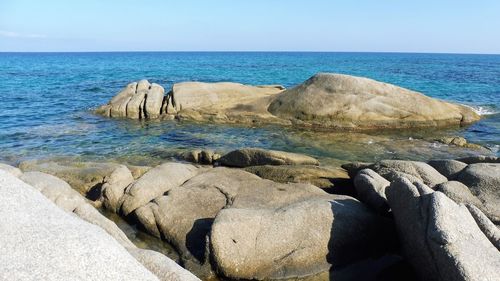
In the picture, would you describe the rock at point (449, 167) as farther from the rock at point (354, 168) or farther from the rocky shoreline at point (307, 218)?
the rock at point (354, 168)

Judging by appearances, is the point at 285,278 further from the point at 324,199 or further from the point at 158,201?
the point at 158,201

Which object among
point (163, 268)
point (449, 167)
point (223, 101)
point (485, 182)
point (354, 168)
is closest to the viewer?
point (163, 268)

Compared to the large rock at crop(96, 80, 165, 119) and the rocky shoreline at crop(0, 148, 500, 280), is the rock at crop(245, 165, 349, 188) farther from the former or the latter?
the large rock at crop(96, 80, 165, 119)

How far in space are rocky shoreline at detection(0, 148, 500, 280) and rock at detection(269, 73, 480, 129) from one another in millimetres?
10413

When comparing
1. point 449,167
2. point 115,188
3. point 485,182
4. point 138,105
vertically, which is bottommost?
point 138,105

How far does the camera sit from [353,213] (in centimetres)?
927

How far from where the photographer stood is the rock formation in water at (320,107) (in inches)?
915

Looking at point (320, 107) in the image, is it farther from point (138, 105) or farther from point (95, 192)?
point (95, 192)

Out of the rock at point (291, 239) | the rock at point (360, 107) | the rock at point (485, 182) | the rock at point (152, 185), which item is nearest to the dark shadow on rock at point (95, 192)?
the rock at point (152, 185)

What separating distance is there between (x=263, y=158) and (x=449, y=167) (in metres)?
5.63

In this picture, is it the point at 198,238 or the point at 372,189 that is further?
the point at 372,189

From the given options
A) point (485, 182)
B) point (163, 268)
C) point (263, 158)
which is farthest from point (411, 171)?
point (163, 268)

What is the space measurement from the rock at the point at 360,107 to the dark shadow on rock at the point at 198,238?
14600 millimetres

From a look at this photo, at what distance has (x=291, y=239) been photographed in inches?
336
